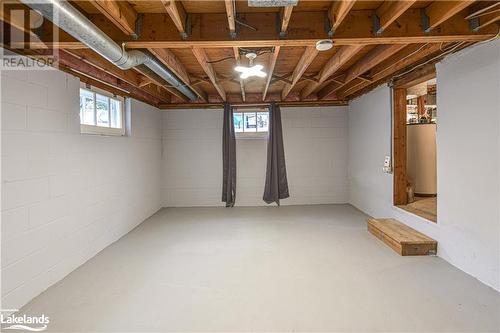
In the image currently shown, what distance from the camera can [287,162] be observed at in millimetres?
5930

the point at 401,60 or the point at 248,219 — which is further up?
the point at 401,60

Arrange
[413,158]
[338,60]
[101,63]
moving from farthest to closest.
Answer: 1. [413,158]
2. [338,60]
3. [101,63]

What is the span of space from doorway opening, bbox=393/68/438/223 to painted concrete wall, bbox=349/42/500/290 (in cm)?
46

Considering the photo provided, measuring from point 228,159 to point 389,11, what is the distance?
4.14 m

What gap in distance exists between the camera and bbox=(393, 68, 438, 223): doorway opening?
151 inches

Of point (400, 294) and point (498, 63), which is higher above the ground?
point (498, 63)

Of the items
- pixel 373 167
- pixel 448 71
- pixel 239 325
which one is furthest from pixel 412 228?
pixel 239 325

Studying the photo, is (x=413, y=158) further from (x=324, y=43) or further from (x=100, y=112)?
(x=100, y=112)

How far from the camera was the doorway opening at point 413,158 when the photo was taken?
12.5 ft

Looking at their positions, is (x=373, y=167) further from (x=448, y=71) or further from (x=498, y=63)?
(x=498, y=63)

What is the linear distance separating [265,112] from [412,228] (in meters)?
3.56

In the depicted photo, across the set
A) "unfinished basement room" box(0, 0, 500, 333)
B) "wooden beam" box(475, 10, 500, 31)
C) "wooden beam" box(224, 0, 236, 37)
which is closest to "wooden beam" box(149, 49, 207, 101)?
"unfinished basement room" box(0, 0, 500, 333)

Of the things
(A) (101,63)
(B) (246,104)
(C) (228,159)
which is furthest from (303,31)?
(C) (228,159)

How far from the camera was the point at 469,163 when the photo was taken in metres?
2.59
